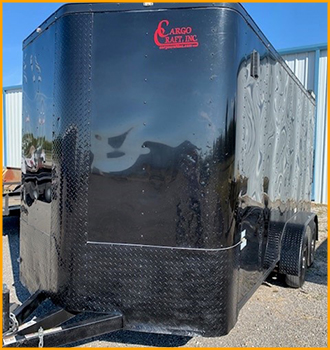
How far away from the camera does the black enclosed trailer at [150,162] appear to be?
2.65m

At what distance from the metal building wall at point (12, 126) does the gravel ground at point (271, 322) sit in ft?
39.4

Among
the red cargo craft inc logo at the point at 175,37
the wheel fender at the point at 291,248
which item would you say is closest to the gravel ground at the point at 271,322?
the wheel fender at the point at 291,248

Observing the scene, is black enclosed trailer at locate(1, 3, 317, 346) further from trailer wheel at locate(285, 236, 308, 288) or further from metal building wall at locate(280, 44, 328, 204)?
metal building wall at locate(280, 44, 328, 204)

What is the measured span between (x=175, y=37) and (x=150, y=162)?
89 centimetres

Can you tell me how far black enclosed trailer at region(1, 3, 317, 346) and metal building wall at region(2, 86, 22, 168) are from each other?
14.7 metres

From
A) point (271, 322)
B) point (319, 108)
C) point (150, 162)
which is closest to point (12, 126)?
point (319, 108)

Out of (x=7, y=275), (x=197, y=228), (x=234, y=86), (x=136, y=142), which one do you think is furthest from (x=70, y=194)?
(x=7, y=275)

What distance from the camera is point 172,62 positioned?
2.65 metres

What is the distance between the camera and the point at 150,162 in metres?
2.72

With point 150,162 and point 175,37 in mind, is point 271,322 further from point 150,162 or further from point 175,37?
point 175,37

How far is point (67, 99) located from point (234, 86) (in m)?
1.25

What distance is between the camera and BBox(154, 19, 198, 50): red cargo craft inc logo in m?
2.63

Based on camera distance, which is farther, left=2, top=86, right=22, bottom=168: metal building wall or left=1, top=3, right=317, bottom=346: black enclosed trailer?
A: left=2, top=86, right=22, bottom=168: metal building wall

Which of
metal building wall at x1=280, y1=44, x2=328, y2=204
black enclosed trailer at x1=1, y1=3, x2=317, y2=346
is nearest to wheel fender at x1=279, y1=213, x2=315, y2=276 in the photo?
black enclosed trailer at x1=1, y1=3, x2=317, y2=346
